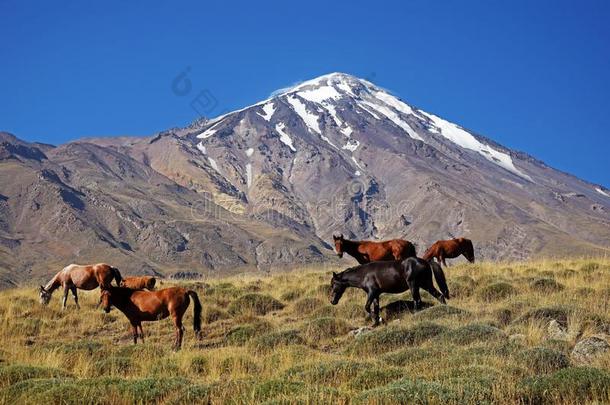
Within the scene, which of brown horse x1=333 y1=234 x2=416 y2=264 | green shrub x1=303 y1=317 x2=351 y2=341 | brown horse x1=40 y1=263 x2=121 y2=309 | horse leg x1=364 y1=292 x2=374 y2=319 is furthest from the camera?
brown horse x1=40 y1=263 x2=121 y2=309

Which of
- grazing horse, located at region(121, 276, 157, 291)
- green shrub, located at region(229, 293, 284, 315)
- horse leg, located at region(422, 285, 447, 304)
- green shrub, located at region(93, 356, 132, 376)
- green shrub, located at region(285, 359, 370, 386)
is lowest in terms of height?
green shrub, located at region(93, 356, 132, 376)

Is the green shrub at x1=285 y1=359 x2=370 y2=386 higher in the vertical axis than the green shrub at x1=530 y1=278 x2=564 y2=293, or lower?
lower

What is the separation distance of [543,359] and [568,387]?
1601 millimetres

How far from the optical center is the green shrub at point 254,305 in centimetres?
1928

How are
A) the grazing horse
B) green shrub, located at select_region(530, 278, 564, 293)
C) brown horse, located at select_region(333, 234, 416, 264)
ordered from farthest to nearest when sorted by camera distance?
the grazing horse → brown horse, located at select_region(333, 234, 416, 264) → green shrub, located at select_region(530, 278, 564, 293)

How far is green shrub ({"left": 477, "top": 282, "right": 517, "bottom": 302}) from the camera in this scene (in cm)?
1852

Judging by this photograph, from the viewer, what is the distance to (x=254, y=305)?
65.0ft

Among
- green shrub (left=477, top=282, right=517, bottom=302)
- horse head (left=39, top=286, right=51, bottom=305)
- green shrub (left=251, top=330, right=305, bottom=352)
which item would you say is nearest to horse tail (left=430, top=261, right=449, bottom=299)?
green shrub (left=477, top=282, right=517, bottom=302)

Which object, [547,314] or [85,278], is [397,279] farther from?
[85,278]

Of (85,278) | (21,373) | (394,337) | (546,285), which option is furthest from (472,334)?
(85,278)

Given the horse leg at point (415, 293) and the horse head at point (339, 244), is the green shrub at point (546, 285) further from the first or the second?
the horse head at point (339, 244)

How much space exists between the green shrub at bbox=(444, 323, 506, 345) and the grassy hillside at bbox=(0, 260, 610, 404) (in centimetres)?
3

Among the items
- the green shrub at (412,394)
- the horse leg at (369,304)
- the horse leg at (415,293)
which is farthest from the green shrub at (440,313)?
the green shrub at (412,394)

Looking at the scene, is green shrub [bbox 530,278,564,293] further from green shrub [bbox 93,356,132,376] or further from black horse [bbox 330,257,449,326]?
green shrub [bbox 93,356,132,376]
